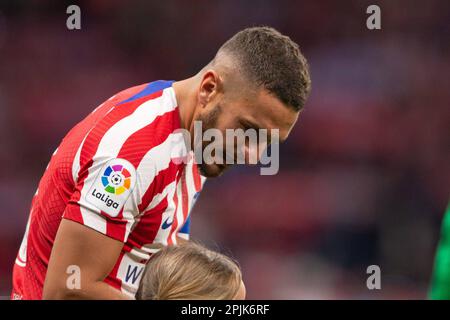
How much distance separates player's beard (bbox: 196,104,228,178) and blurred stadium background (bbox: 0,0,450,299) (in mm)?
3247

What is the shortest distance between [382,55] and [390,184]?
43.9 inches

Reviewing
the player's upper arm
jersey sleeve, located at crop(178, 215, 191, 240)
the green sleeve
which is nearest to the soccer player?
the player's upper arm

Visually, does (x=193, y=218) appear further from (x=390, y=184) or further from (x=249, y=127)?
(x=249, y=127)

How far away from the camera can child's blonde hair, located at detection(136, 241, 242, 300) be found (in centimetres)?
196

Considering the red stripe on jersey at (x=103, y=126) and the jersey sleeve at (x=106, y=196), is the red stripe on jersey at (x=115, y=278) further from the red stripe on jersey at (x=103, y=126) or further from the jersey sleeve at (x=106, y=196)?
the red stripe on jersey at (x=103, y=126)

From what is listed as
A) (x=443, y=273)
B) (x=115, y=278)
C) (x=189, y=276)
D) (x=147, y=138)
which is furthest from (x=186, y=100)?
(x=443, y=273)

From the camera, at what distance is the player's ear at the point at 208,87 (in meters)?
2.62

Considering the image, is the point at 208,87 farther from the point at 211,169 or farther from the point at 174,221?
the point at 174,221

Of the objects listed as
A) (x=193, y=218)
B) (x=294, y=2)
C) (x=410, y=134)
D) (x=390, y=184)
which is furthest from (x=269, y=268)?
(x=294, y=2)

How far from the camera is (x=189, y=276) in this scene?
77.8 inches

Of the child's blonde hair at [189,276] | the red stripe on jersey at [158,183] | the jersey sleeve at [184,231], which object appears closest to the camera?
the child's blonde hair at [189,276]

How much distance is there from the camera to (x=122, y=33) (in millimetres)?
6762

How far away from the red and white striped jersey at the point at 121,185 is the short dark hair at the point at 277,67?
0.94 ft

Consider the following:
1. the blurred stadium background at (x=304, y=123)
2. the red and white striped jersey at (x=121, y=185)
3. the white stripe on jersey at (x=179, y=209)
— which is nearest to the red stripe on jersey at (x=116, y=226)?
the red and white striped jersey at (x=121, y=185)
